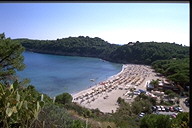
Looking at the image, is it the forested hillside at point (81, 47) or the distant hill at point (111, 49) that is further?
the forested hillside at point (81, 47)

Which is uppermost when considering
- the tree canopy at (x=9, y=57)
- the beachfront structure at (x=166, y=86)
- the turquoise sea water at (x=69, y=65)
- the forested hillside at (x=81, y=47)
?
the forested hillside at (x=81, y=47)

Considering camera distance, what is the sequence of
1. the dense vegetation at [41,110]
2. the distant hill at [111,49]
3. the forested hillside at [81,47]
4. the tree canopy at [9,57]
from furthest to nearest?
the forested hillside at [81,47], the distant hill at [111,49], the tree canopy at [9,57], the dense vegetation at [41,110]

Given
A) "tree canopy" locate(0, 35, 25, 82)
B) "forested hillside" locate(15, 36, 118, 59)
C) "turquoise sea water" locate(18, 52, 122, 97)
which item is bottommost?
"turquoise sea water" locate(18, 52, 122, 97)

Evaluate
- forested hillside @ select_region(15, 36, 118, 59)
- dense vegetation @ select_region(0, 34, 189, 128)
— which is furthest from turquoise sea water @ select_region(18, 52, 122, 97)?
dense vegetation @ select_region(0, 34, 189, 128)

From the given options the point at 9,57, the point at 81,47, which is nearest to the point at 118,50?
the point at 81,47

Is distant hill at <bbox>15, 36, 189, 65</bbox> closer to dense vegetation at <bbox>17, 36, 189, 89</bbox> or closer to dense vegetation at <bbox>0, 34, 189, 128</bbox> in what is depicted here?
dense vegetation at <bbox>17, 36, 189, 89</bbox>

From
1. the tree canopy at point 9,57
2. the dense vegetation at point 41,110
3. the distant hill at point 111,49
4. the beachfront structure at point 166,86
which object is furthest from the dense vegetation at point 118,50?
the tree canopy at point 9,57

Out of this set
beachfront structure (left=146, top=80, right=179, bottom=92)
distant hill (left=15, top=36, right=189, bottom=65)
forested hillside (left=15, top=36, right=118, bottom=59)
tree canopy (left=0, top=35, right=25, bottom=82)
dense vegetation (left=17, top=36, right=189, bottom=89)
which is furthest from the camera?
forested hillside (left=15, top=36, right=118, bottom=59)

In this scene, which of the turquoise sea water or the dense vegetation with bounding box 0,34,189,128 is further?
the turquoise sea water

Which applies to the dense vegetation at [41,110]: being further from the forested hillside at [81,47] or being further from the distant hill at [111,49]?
the forested hillside at [81,47]
